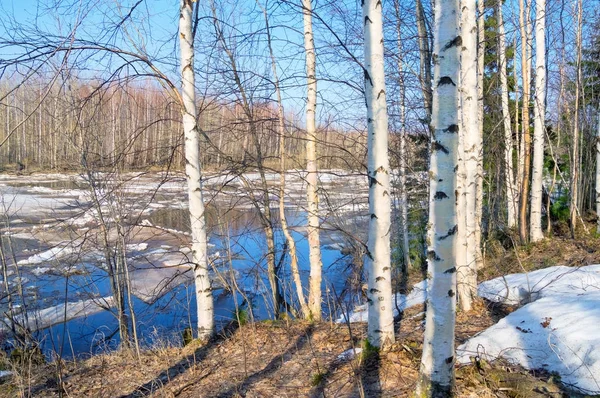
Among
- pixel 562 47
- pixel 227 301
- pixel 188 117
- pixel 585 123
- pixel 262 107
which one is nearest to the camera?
pixel 188 117

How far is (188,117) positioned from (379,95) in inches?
96.0

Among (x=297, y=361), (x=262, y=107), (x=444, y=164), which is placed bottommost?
(x=297, y=361)

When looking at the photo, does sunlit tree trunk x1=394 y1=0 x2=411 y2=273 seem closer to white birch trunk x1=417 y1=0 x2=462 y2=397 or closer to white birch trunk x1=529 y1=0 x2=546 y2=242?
white birch trunk x1=529 y1=0 x2=546 y2=242

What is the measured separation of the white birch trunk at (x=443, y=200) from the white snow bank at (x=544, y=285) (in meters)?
2.88

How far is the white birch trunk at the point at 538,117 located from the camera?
9320 mm

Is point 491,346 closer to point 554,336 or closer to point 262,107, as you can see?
point 554,336

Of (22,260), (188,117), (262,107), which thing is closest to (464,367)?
(188,117)

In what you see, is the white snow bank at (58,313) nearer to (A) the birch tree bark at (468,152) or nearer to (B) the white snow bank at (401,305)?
(B) the white snow bank at (401,305)

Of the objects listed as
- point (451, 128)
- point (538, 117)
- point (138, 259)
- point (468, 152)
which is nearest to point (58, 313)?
point (138, 259)

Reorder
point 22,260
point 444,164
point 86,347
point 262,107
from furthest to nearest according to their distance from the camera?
point 22,260 < point 86,347 < point 262,107 < point 444,164

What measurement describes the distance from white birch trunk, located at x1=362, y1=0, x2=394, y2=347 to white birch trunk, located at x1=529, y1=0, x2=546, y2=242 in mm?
6360

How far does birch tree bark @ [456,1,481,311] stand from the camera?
5.12m

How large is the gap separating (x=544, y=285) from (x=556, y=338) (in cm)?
236

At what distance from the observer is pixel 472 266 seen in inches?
240
